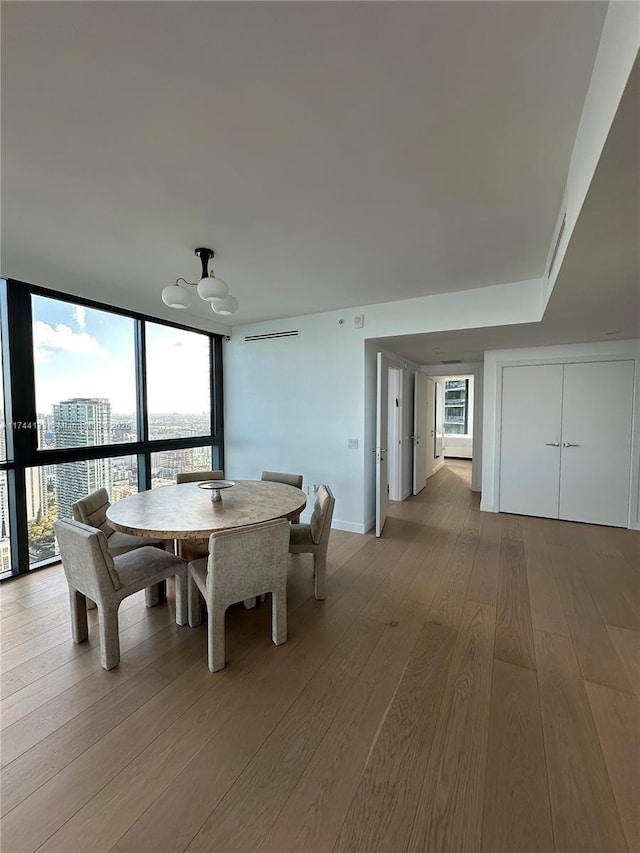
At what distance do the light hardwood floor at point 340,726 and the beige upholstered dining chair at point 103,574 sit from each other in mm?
171

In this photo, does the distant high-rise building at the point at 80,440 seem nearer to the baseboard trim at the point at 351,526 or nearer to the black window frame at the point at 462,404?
the baseboard trim at the point at 351,526

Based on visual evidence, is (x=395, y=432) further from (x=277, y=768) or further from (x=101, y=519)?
(x=277, y=768)

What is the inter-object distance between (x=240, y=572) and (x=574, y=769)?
5.51 feet

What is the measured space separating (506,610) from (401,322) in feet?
9.31

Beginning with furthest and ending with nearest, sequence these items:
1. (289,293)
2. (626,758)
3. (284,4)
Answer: (289,293) < (626,758) < (284,4)

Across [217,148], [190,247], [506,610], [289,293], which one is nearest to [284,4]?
[217,148]

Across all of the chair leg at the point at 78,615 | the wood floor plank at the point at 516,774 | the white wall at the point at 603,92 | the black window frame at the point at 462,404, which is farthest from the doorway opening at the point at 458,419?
the chair leg at the point at 78,615

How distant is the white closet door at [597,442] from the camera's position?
415cm

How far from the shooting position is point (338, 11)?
1045 millimetres

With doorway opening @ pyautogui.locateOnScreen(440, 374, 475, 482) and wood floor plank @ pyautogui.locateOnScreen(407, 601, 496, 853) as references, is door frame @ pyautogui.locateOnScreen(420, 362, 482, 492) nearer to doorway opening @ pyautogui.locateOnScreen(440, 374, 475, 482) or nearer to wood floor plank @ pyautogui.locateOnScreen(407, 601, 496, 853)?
doorway opening @ pyautogui.locateOnScreen(440, 374, 475, 482)

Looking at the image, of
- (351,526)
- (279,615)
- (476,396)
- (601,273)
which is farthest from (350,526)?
(476,396)

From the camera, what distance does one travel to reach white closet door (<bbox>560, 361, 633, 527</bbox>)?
4.15m

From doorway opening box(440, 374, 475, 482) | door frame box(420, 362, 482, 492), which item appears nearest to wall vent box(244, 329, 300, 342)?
door frame box(420, 362, 482, 492)

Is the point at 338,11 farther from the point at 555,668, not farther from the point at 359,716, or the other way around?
the point at 555,668
